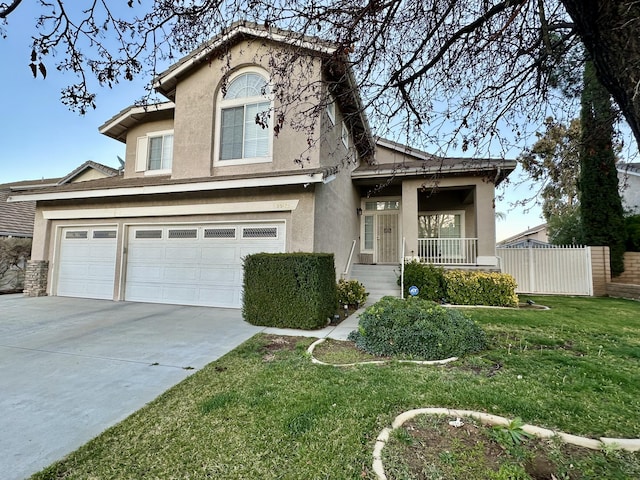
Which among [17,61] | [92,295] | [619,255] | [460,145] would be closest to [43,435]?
[17,61]

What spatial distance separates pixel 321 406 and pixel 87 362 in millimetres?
3797

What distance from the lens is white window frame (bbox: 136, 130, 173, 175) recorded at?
38.0 ft

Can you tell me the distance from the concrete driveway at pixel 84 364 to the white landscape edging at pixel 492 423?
2541 mm

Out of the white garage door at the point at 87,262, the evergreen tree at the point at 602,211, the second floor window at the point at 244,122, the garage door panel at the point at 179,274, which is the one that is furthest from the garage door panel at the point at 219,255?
the evergreen tree at the point at 602,211

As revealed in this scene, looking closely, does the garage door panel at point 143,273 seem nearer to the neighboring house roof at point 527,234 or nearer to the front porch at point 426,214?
the front porch at point 426,214

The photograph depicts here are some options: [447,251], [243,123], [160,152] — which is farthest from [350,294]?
[160,152]

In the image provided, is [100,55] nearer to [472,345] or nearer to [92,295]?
[472,345]

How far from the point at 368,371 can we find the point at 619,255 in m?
14.0

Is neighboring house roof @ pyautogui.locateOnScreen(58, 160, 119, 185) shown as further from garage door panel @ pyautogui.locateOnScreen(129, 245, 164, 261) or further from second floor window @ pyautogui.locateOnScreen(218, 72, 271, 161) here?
second floor window @ pyautogui.locateOnScreen(218, 72, 271, 161)

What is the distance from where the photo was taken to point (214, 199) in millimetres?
9156

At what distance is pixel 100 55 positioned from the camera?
327 centimetres

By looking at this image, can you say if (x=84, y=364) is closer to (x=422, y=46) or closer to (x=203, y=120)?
(x=422, y=46)

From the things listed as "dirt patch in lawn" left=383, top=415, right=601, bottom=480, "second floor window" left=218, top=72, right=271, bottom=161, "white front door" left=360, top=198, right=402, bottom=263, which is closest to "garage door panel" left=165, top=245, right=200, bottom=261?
"second floor window" left=218, top=72, right=271, bottom=161

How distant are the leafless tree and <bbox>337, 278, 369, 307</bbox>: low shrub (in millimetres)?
5421
